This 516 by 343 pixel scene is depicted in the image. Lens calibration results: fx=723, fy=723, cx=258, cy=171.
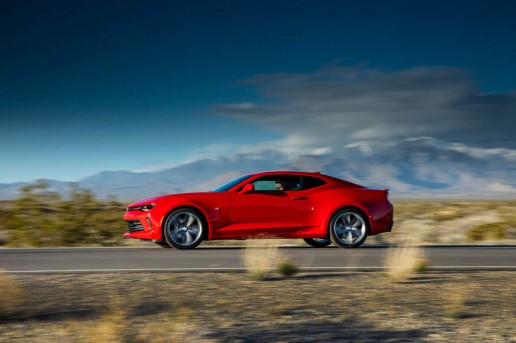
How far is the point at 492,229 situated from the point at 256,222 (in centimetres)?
1263

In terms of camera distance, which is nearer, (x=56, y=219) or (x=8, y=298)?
(x=8, y=298)

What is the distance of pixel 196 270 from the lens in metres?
10.9

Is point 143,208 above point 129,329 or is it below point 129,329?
above

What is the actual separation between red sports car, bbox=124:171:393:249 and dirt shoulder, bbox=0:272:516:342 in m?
3.45

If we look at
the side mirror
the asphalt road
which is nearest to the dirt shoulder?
the asphalt road

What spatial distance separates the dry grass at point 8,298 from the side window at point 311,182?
7.54m

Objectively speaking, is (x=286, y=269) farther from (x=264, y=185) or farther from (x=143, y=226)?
(x=143, y=226)

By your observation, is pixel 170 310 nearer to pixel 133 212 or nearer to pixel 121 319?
pixel 121 319

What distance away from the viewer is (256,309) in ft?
24.6

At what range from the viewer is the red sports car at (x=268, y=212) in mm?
13680

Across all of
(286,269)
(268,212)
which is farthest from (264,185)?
(286,269)

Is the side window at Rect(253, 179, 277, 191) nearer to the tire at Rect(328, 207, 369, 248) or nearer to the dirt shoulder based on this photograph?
the tire at Rect(328, 207, 369, 248)

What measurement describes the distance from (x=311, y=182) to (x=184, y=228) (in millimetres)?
2699

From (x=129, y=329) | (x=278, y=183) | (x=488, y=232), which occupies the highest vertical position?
(x=278, y=183)
